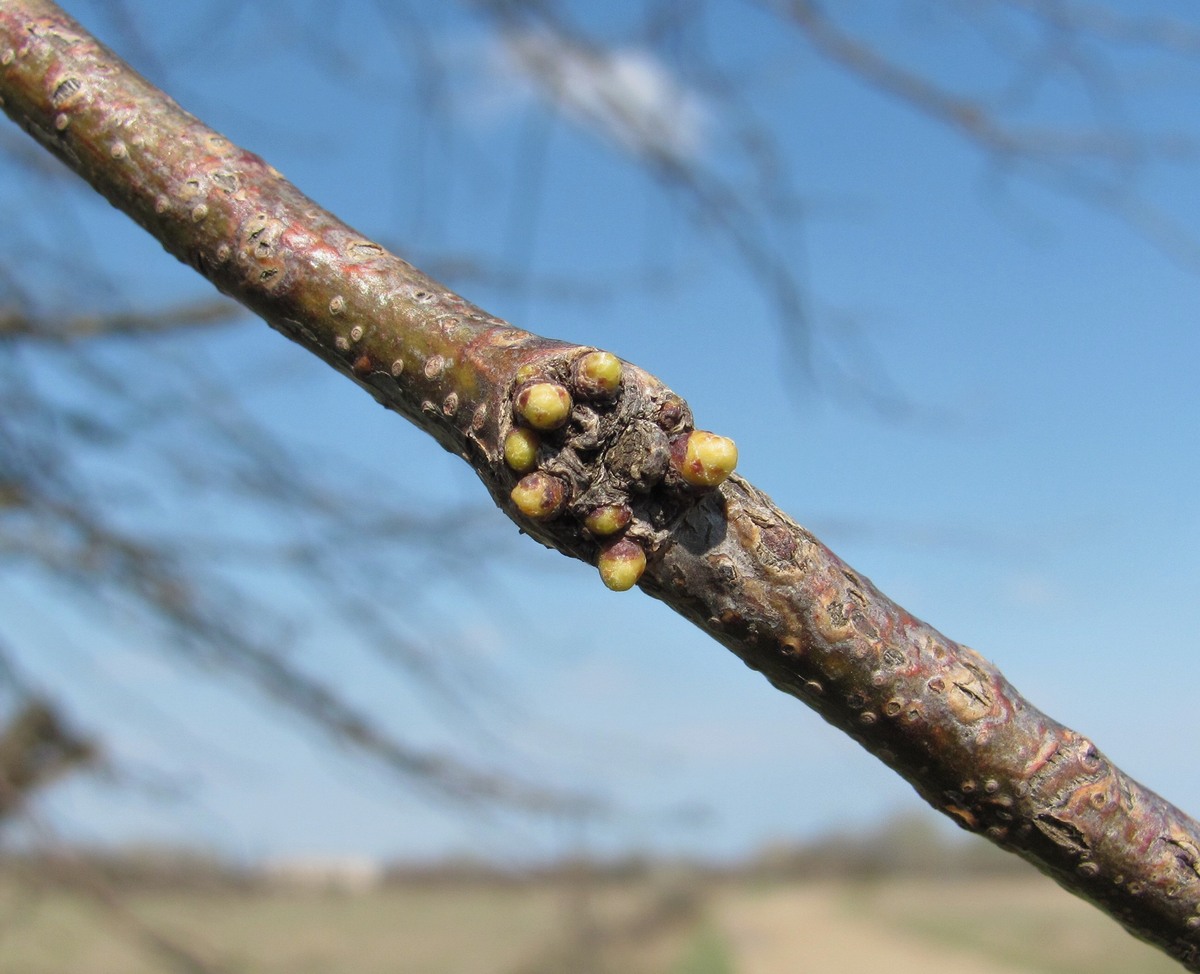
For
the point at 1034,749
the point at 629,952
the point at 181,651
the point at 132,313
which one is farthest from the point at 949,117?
the point at 629,952

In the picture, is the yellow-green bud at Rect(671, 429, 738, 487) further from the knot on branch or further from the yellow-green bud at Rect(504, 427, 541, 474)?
the yellow-green bud at Rect(504, 427, 541, 474)

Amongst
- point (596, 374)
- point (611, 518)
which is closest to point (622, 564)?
point (611, 518)

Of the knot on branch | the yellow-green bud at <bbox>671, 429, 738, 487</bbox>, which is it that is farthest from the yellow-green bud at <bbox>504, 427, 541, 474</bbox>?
the yellow-green bud at <bbox>671, 429, 738, 487</bbox>

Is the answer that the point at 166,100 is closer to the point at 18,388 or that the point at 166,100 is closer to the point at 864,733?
the point at 864,733

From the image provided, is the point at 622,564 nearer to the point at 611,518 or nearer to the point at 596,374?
the point at 611,518

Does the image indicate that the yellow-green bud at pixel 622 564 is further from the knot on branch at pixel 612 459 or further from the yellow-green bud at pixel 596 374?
the yellow-green bud at pixel 596 374

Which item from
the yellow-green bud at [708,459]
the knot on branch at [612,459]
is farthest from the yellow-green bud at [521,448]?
the yellow-green bud at [708,459]

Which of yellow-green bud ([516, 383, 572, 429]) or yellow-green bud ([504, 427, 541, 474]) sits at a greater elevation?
A: yellow-green bud ([516, 383, 572, 429])
